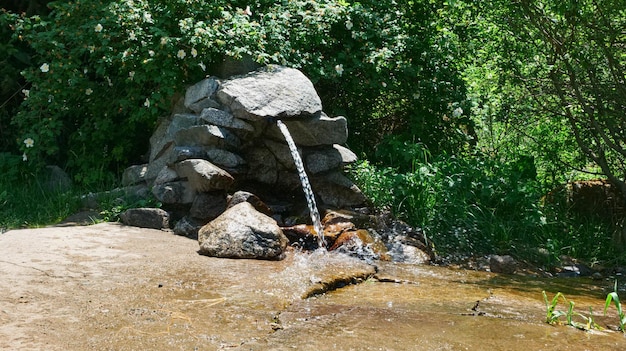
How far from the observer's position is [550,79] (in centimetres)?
846

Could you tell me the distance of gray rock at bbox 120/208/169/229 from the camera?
7.32 metres

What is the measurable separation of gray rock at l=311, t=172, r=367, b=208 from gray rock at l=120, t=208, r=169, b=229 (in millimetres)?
1605

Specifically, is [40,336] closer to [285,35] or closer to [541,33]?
[285,35]

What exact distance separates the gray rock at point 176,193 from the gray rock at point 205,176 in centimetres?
12

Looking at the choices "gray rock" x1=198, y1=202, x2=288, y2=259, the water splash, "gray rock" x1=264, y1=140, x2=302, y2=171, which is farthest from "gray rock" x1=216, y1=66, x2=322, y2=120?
"gray rock" x1=198, y1=202, x2=288, y2=259

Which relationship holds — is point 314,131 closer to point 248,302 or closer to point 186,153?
point 186,153

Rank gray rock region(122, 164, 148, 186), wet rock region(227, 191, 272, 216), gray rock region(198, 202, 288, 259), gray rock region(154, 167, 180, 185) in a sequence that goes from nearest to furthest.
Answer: gray rock region(198, 202, 288, 259)
wet rock region(227, 191, 272, 216)
gray rock region(154, 167, 180, 185)
gray rock region(122, 164, 148, 186)

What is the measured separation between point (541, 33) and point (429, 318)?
14.9 ft

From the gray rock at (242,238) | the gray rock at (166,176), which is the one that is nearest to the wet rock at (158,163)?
the gray rock at (166,176)

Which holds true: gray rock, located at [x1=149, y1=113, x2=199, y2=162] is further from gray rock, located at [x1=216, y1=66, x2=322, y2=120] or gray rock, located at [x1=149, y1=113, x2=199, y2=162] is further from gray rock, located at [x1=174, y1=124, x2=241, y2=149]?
gray rock, located at [x1=216, y1=66, x2=322, y2=120]

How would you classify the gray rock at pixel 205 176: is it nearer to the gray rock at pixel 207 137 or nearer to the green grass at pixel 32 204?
the gray rock at pixel 207 137

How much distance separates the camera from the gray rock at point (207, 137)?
24.7 ft

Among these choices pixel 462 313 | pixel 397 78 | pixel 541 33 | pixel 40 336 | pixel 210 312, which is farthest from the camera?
pixel 397 78

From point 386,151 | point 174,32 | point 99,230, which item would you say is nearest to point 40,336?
point 99,230
